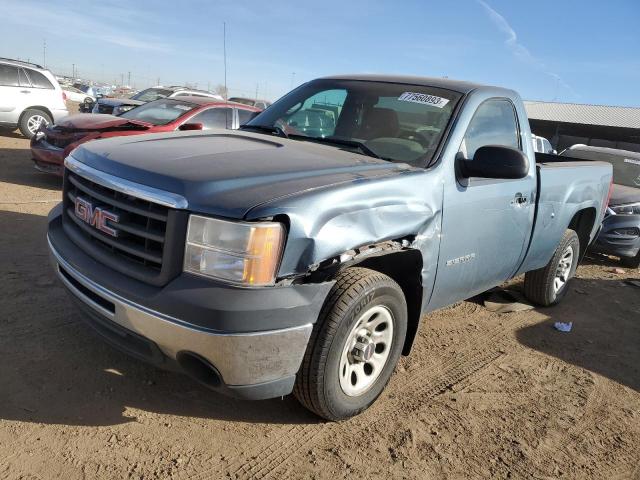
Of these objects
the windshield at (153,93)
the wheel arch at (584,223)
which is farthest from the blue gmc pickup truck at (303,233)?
the windshield at (153,93)

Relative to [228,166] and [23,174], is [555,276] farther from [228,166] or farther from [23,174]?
[23,174]

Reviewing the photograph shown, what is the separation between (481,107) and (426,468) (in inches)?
92.5

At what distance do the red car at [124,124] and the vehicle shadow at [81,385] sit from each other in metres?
4.34

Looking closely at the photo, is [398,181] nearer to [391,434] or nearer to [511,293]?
[391,434]

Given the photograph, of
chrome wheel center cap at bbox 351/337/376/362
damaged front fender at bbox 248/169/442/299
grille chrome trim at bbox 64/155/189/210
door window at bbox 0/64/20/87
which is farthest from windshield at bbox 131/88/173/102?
chrome wheel center cap at bbox 351/337/376/362

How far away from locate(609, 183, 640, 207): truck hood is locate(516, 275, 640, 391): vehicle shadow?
181 cm

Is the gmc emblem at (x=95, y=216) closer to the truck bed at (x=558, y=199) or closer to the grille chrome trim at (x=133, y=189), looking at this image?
the grille chrome trim at (x=133, y=189)

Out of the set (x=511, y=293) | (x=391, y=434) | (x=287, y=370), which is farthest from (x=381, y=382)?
(x=511, y=293)

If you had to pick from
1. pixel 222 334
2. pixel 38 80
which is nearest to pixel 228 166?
pixel 222 334

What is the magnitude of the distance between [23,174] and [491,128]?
7774mm

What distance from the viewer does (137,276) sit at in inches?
95.6

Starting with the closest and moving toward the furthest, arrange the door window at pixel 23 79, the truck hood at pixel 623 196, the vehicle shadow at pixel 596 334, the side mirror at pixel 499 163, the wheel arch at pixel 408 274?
the wheel arch at pixel 408 274, the side mirror at pixel 499 163, the vehicle shadow at pixel 596 334, the truck hood at pixel 623 196, the door window at pixel 23 79

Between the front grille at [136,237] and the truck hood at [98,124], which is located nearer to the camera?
the front grille at [136,237]

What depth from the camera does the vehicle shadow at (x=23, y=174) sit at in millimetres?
8055
